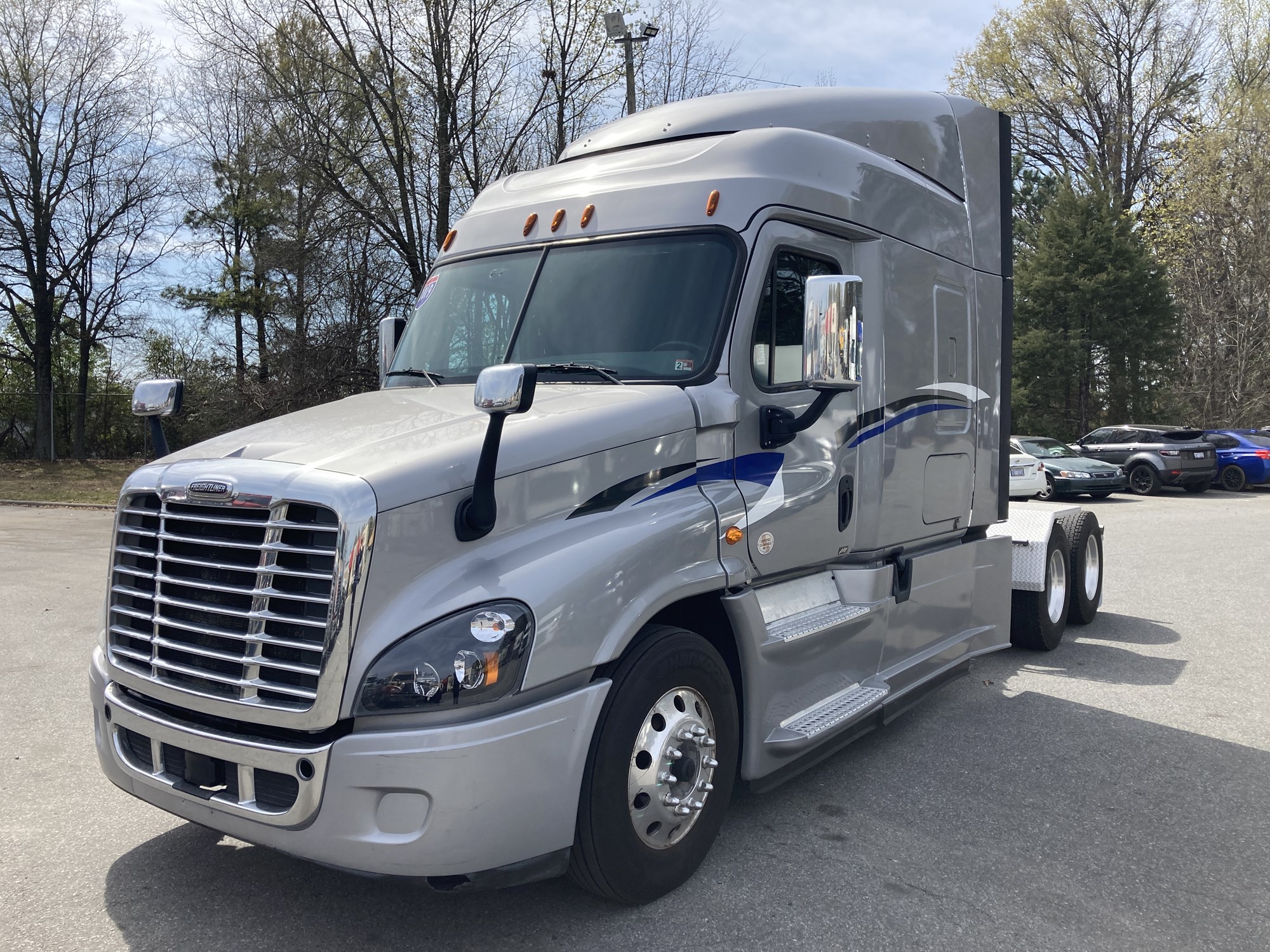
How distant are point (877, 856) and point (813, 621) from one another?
40.1 inches

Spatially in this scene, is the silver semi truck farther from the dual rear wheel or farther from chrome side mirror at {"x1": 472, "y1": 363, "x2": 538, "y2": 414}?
the dual rear wheel

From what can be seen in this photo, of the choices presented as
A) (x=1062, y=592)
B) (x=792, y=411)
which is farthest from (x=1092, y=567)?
(x=792, y=411)

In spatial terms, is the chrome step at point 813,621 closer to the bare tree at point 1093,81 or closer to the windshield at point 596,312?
the windshield at point 596,312

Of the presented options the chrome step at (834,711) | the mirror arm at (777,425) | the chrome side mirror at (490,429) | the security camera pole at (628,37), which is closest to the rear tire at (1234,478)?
the security camera pole at (628,37)

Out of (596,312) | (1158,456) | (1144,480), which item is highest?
(596,312)

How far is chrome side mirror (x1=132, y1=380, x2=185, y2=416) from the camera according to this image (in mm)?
4117

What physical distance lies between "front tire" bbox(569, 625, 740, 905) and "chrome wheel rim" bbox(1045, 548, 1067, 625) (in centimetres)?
463

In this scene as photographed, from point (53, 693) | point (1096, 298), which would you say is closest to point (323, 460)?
point (53, 693)

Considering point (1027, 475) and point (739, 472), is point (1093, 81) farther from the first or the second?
point (739, 472)

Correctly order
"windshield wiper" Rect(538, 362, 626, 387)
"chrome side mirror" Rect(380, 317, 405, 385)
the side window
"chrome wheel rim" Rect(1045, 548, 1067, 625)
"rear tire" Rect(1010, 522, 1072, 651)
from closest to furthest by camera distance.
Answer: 1. "windshield wiper" Rect(538, 362, 626, 387)
2. the side window
3. "chrome side mirror" Rect(380, 317, 405, 385)
4. "rear tire" Rect(1010, 522, 1072, 651)
5. "chrome wheel rim" Rect(1045, 548, 1067, 625)

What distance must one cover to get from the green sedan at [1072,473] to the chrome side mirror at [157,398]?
19.8 metres

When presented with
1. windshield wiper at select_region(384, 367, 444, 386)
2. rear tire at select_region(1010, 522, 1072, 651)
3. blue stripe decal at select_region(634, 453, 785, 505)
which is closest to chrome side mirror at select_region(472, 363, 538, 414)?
blue stripe decal at select_region(634, 453, 785, 505)

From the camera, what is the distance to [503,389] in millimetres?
3123

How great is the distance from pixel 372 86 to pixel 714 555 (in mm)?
18475
